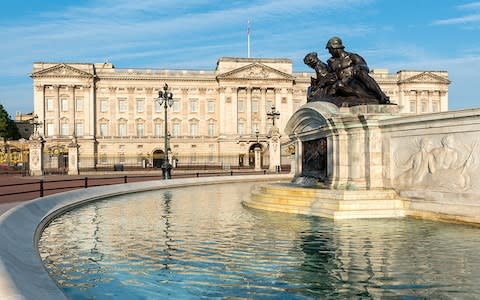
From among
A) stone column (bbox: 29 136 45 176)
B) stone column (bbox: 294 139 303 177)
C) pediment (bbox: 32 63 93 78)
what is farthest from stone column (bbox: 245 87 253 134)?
stone column (bbox: 294 139 303 177)

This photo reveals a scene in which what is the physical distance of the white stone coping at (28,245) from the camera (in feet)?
16.7

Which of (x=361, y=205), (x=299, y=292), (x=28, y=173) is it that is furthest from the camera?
(x=28, y=173)

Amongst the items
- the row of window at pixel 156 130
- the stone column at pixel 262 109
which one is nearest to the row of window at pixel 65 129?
the row of window at pixel 156 130

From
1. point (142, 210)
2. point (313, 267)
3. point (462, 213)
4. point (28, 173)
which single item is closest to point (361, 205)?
point (462, 213)

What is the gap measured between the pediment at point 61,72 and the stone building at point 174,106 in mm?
172

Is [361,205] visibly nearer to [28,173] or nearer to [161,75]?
[28,173]

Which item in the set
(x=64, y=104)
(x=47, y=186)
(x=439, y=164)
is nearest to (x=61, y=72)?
(x=64, y=104)

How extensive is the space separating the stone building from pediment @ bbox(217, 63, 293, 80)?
7.0 inches

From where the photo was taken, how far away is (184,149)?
3558 inches

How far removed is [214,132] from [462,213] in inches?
3210

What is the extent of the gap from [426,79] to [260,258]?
95863 mm

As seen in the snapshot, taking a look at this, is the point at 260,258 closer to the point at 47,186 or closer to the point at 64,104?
the point at 47,186

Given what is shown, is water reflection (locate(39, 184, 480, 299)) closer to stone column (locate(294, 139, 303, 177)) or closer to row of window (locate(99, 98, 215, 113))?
stone column (locate(294, 139, 303, 177))

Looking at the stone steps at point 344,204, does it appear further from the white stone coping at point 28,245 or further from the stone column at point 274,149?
the stone column at point 274,149
